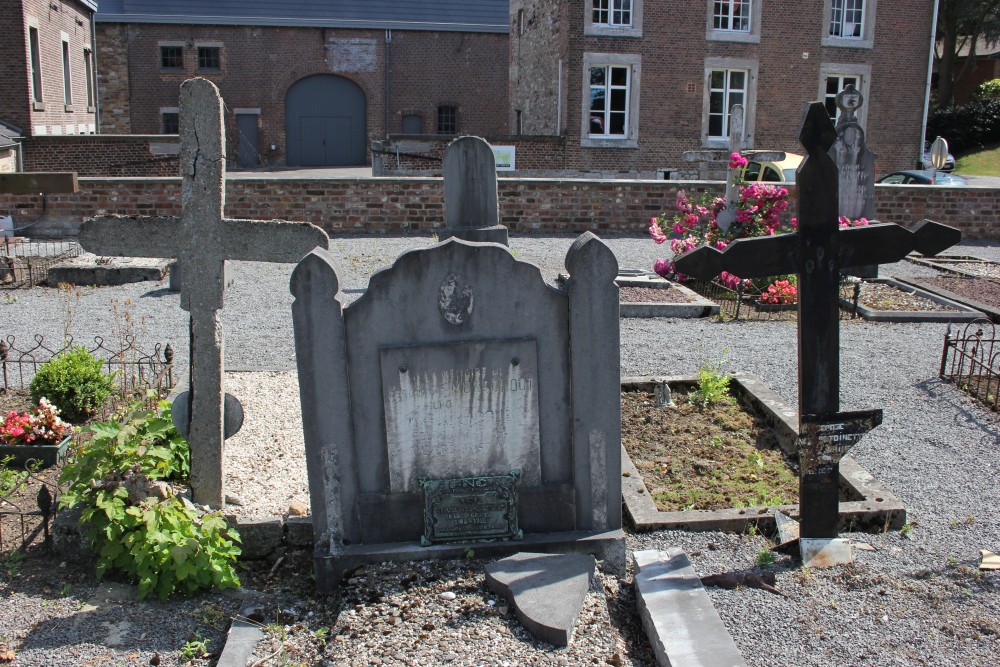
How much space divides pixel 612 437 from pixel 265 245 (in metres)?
1.93

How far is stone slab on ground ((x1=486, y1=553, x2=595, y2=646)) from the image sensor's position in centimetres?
329

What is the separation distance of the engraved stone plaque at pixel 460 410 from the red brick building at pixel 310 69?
33145 mm

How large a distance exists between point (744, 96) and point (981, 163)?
14485 millimetres

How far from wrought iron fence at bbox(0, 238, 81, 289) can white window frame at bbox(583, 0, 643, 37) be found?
52.9 ft

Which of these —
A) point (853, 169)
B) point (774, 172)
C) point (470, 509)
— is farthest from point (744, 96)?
point (470, 509)

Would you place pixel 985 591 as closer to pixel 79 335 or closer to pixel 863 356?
pixel 863 356

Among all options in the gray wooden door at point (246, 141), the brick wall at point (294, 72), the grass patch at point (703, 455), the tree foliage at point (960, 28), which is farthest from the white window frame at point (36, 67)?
the tree foliage at point (960, 28)

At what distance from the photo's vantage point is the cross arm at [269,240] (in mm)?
4359

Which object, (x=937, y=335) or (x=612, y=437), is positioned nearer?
(x=612, y=437)

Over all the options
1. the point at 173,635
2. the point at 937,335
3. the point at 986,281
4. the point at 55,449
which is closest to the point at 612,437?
the point at 173,635

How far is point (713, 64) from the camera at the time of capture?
2548 cm

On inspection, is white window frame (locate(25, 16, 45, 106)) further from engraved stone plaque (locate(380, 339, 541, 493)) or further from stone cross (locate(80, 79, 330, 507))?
engraved stone plaque (locate(380, 339, 541, 493))

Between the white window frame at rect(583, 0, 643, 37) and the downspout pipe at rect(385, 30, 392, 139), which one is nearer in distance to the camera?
the white window frame at rect(583, 0, 643, 37)

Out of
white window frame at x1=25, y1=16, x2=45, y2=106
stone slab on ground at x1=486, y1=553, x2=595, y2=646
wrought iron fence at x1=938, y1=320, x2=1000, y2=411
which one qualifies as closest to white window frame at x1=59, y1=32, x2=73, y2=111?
white window frame at x1=25, y1=16, x2=45, y2=106
